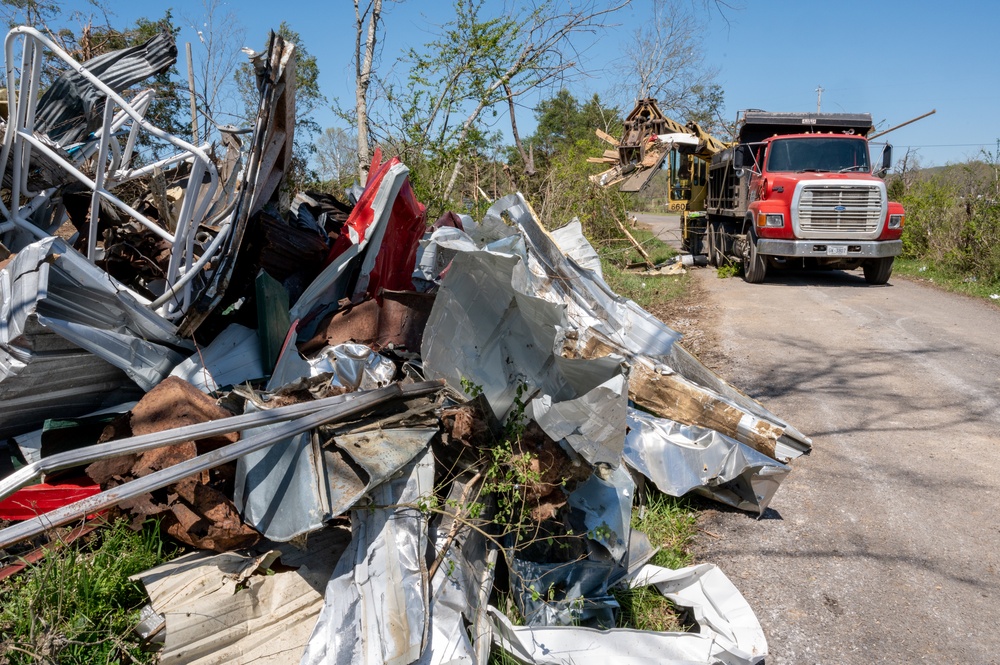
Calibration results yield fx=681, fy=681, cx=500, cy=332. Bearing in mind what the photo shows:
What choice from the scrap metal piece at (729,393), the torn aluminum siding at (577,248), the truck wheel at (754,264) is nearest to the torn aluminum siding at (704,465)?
the scrap metal piece at (729,393)

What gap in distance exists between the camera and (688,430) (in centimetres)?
399

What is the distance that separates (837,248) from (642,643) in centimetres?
987

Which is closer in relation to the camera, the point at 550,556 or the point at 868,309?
the point at 550,556

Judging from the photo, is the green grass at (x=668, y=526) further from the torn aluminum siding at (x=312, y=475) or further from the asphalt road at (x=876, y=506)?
the torn aluminum siding at (x=312, y=475)

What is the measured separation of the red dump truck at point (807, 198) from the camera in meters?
10.9

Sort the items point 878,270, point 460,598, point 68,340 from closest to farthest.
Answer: point 460,598 → point 68,340 → point 878,270

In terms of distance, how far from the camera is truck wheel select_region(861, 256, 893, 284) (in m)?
11.0

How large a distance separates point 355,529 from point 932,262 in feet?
→ 43.0

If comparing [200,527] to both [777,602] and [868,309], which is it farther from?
[868,309]

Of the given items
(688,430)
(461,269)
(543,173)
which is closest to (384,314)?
(461,269)

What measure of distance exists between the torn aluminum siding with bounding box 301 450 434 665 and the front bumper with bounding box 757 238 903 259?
31.8ft

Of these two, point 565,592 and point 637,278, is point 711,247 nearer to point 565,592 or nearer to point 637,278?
point 637,278

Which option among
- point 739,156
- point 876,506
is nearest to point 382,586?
point 876,506

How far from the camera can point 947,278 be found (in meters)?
11.5
